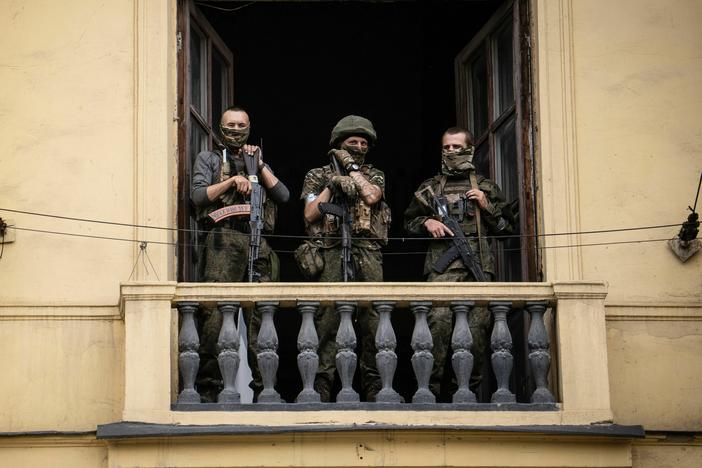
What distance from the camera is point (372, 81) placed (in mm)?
18125

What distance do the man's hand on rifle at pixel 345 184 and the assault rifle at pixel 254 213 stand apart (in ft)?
1.62

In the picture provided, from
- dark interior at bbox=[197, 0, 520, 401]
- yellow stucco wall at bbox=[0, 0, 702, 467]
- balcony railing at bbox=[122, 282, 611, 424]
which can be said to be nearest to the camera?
balcony railing at bbox=[122, 282, 611, 424]

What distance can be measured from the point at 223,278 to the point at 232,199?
536mm

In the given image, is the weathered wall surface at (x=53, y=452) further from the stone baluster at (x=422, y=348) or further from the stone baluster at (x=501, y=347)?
the stone baluster at (x=501, y=347)

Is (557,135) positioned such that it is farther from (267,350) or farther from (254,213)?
(267,350)

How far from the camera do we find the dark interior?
17047 millimetres

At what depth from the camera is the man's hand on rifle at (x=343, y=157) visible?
13.2 m

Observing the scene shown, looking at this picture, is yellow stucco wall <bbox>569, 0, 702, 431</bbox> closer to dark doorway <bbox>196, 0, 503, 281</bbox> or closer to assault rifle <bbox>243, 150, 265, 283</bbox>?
assault rifle <bbox>243, 150, 265, 283</bbox>

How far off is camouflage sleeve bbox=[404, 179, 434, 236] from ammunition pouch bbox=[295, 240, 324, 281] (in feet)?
2.29

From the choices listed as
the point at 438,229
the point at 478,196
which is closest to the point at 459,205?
the point at 478,196

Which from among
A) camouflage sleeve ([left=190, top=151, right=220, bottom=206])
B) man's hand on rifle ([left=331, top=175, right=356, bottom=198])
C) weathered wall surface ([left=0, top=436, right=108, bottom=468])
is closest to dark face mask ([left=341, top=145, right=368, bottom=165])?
man's hand on rifle ([left=331, top=175, right=356, bottom=198])

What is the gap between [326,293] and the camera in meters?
12.2

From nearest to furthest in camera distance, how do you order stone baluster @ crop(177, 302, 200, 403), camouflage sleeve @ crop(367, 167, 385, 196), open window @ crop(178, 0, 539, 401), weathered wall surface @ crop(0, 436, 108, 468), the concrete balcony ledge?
the concrete balcony ledge, stone baluster @ crop(177, 302, 200, 403), weathered wall surface @ crop(0, 436, 108, 468), camouflage sleeve @ crop(367, 167, 385, 196), open window @ crop(178, 0, 539, 401)

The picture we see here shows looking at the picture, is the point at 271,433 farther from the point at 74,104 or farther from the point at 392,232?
the point at 392,232
